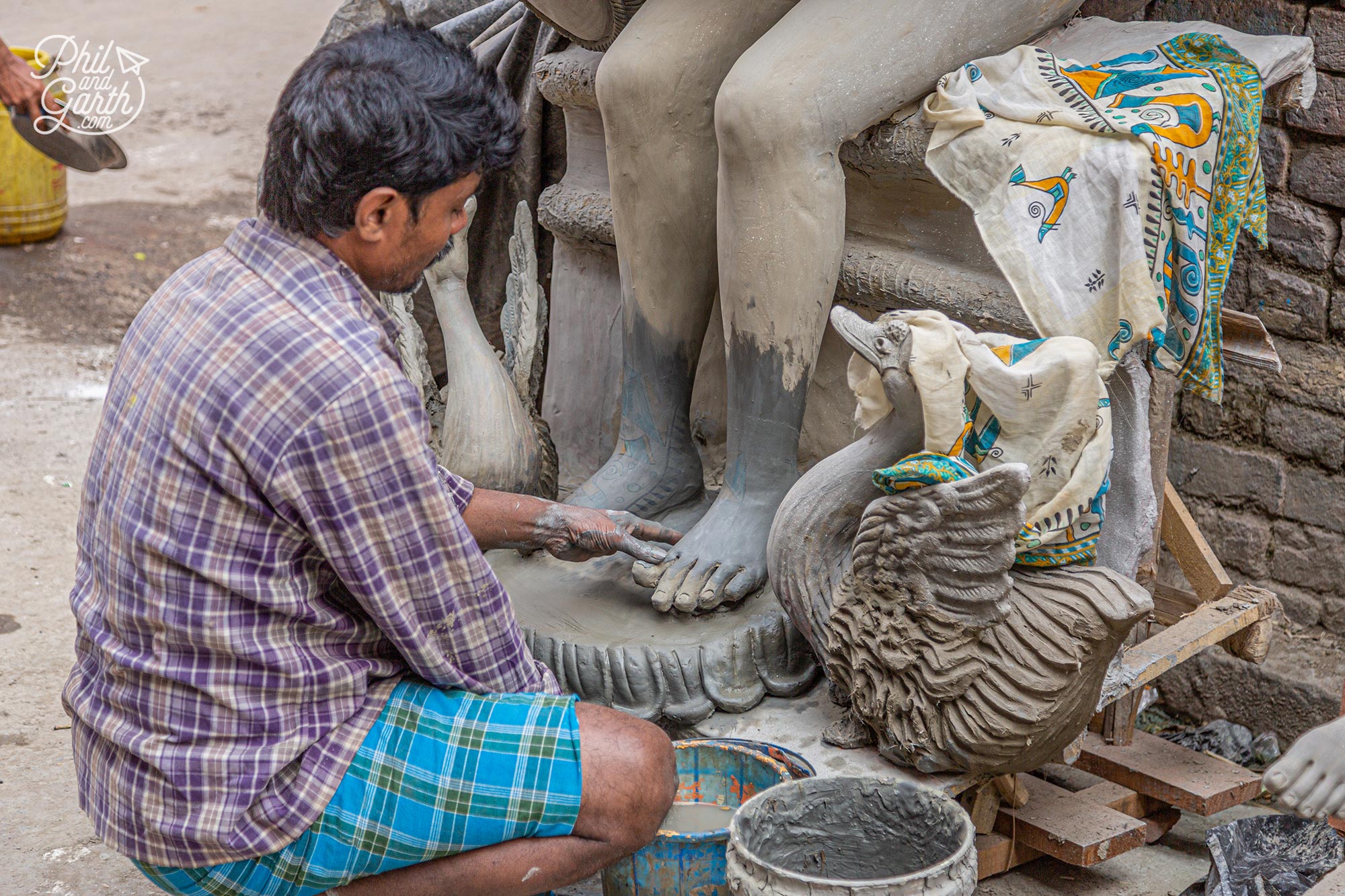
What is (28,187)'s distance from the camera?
19.7 feet

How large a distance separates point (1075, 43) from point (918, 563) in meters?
1.14

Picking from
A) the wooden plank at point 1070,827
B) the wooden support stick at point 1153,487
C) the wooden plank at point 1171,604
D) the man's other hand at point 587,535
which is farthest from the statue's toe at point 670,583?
the wooden plank at point 1171,604

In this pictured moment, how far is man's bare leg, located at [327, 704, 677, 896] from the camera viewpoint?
70.6 inches

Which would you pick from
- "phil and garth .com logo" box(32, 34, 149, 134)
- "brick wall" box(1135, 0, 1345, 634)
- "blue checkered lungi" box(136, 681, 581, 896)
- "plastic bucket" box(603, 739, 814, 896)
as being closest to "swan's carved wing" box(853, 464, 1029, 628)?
"plastic bucket" box(603, 739, 814, 896)

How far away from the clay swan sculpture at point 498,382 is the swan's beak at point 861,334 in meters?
0.84

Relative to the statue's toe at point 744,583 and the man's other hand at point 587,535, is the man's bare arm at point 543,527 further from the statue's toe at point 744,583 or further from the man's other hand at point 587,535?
the statue's toe at point 744,583

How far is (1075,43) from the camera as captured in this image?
2.56 m

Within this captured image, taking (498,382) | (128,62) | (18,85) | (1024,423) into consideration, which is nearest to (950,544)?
(1024,423)

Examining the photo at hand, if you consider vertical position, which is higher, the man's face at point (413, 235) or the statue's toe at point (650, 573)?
the man's face at point (413, 235)

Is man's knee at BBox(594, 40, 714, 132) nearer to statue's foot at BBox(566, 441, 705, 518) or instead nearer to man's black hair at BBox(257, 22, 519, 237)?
statue's foot at BBox(566, 441, 705, 518)

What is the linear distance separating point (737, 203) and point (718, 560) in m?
0.61

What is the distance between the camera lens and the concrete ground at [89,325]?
8.34 feet

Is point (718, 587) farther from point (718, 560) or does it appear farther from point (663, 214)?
point (663, 214)

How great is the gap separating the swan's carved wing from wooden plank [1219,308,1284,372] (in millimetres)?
941
